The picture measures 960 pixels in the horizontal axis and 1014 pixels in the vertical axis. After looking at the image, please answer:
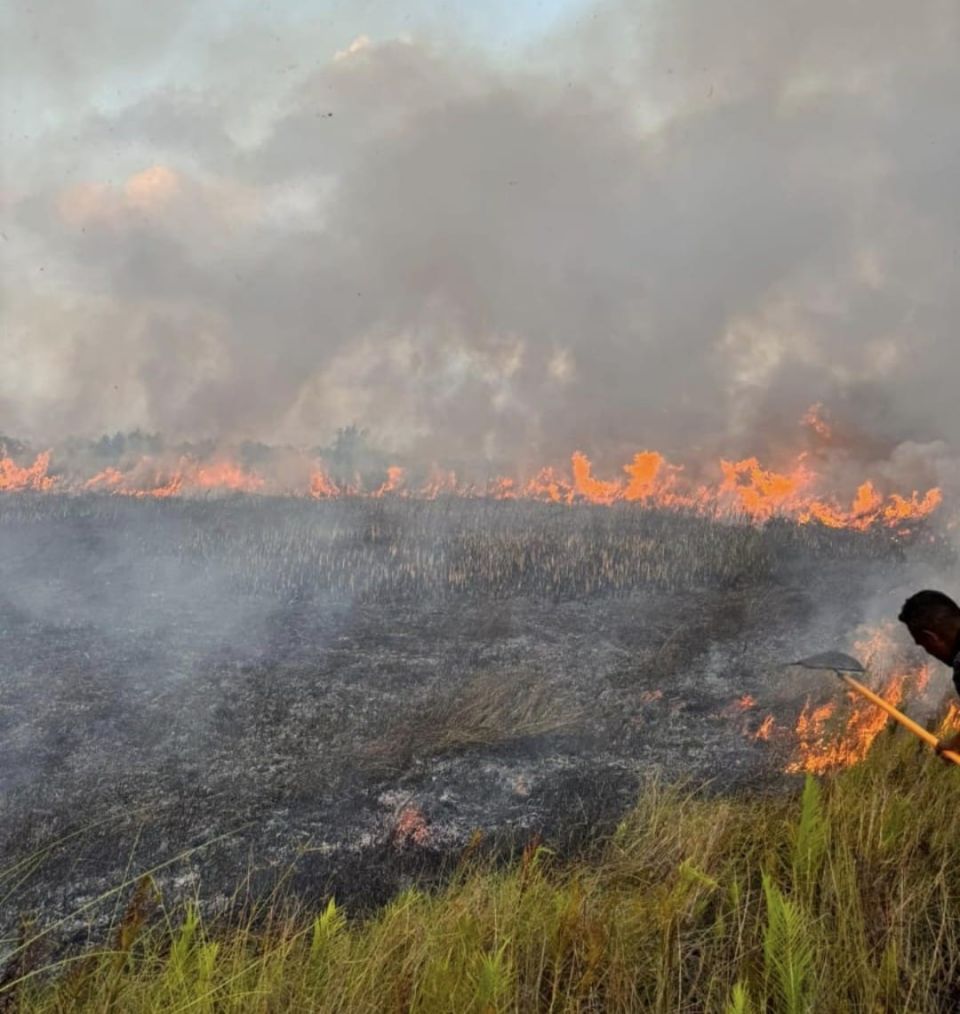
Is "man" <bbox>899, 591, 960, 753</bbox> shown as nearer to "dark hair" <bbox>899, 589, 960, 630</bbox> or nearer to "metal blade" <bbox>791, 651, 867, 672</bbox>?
"dark hair" <bbox>899, 589, 960, 630</bbox>

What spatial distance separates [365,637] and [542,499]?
10.0 meters

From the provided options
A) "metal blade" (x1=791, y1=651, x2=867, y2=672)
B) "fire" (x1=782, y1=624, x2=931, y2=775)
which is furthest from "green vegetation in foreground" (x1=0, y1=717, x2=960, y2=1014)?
"fire" (x1=782, y1=624, x2=931, y2=775)

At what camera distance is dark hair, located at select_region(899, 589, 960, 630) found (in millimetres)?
2996

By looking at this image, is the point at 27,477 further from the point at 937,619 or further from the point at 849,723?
the point at 937,619

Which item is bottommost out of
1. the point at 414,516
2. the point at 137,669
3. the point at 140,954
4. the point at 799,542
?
the point at 140,954

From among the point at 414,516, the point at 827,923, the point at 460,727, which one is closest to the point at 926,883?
the point at 827,923

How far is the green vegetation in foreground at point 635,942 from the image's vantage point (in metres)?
2.71

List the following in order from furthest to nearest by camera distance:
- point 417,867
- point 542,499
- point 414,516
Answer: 1. point 542,499
2. point 414,516
3. point 417,867

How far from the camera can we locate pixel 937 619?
3.02m

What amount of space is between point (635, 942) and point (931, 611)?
6.07 ft

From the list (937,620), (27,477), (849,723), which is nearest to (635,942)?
(937,620)

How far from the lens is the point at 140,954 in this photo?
3.45 metres

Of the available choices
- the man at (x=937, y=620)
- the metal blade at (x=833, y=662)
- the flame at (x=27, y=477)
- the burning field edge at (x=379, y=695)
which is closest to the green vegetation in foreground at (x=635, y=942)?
the burning field edge at (x=379, y=695)

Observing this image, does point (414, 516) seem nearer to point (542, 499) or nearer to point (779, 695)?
point (542, 499)
